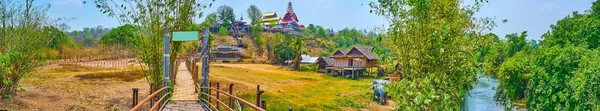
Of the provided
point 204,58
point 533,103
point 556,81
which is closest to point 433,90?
point 204,58

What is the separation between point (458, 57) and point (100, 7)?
7.24m

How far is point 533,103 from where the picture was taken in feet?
46.1

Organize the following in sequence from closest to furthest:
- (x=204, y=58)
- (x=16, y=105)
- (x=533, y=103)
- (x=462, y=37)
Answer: (x=462, y=37) < (x=204, y=58) < (x=16, y=105) < (x=533, y=103)

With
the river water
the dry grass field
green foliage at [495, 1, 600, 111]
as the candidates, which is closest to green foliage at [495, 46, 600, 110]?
green foliage at [495, 1, 600, 111]

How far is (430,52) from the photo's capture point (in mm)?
5672

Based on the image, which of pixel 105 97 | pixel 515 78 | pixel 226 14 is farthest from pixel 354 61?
pixel 226 14

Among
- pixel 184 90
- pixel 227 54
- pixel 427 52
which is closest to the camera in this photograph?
pixel 427 52

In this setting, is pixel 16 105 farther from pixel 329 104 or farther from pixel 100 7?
pixel 329 104

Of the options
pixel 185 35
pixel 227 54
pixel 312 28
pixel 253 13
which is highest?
pixel 253 13

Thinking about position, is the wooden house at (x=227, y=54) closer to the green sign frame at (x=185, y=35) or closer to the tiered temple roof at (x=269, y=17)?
the tiered temple roof at (x=269, y=17)

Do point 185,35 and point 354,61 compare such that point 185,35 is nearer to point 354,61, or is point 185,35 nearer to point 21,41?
point 21,41

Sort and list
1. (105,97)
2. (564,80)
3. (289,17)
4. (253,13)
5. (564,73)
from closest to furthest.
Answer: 1. (564,80)
2. (564,73)
3. (105,97)
4. (253,13)
5. (289,17)

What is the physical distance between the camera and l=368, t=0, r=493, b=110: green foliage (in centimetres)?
553

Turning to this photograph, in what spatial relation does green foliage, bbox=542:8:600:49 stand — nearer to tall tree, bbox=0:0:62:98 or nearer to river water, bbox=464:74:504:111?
river water, bbox=464:74:504:111
